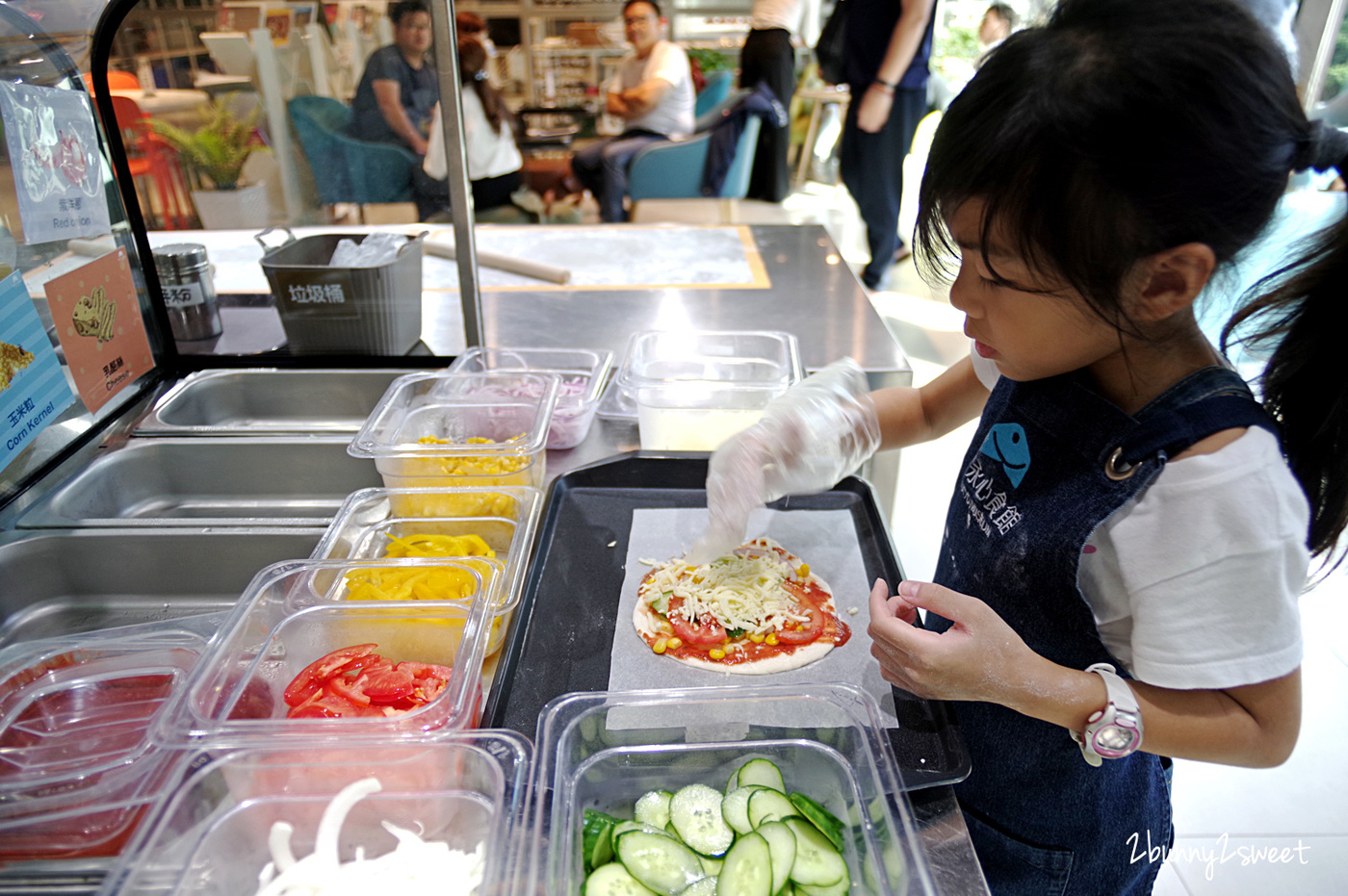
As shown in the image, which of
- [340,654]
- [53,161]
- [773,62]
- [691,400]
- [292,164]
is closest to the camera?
[340,654]

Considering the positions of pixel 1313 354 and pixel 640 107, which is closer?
pixel 1313 354

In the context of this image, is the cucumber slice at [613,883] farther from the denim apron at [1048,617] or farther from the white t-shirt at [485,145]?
the white t-shirt at [485,145]

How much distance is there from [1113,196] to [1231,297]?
0.27 metres

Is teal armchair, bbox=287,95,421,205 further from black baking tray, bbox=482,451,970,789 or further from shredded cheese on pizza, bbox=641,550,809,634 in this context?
shredded cheese on pizza, bbox=641,550,809,634

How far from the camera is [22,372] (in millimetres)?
1283

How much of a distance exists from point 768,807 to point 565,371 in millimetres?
1130

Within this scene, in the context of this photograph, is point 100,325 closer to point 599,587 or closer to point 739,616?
point 599,587

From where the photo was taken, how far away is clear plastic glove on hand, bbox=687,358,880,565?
125cm

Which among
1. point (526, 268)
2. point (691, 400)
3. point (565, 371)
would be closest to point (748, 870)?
point (691, 400)

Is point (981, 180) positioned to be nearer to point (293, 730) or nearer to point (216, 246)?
point (293, 730)

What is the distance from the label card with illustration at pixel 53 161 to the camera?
130cm

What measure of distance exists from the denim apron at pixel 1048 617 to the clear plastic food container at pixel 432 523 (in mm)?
664

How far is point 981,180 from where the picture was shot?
0.87 m

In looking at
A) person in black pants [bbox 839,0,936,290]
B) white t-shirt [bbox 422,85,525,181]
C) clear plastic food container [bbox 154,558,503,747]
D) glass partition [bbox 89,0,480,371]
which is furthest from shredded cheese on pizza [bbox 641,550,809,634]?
person in black pants [bbox 839,0,936,290]
